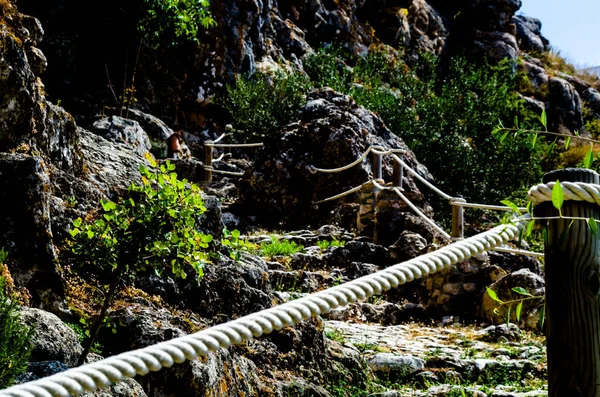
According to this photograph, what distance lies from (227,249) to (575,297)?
3.15 metres

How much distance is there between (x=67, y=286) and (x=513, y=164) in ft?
44.8

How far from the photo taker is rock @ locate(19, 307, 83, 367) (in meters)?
3.30

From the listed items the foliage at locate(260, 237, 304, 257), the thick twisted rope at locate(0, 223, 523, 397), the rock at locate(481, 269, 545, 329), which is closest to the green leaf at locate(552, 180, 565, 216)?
the thick twisted rope at locate(0, 223, 523, 397)

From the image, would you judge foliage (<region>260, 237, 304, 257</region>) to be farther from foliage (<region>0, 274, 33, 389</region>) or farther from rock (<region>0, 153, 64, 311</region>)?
foliage (<region>0, 274, 33, 389</region>)

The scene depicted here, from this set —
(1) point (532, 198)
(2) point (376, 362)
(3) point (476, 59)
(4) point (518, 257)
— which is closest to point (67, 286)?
(2) point (376, 362)

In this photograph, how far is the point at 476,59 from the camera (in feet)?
90.6

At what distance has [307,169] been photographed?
39.7ft

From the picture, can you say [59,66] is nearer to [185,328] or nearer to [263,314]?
[185,328]

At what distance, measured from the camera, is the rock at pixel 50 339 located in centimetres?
330

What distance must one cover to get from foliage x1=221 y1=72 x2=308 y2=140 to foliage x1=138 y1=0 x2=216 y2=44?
2.43 metres

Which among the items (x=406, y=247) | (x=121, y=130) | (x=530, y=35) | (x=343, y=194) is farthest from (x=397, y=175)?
(x=530, y=35)

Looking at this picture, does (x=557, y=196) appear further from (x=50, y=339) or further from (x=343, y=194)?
(x=343, y=194)

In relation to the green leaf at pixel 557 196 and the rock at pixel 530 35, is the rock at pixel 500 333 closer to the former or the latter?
the green leaf at pixel 557 196

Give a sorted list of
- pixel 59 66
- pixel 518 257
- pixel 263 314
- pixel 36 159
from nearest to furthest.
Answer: pixel 263 314 < pixel 36 159 < pixel 518 257 < pixel 59 66
